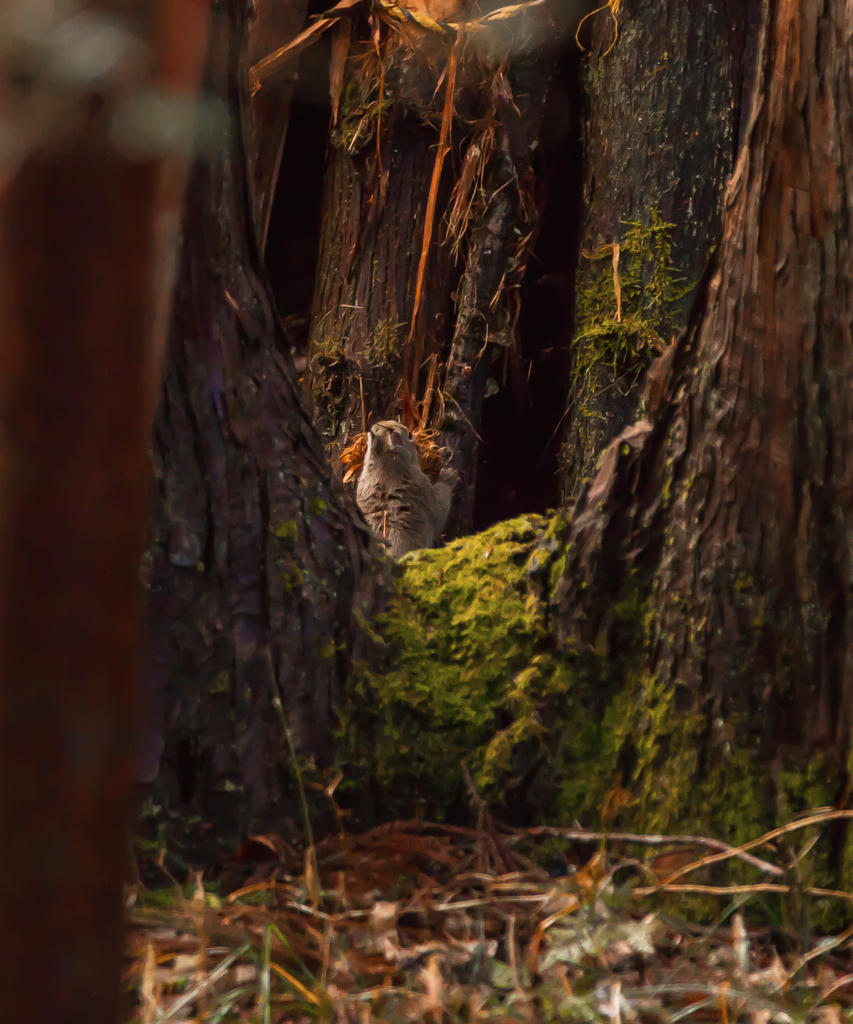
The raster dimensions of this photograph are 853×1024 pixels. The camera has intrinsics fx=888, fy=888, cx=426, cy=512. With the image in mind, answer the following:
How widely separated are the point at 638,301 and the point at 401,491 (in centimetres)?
144

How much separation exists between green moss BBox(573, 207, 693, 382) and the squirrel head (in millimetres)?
948

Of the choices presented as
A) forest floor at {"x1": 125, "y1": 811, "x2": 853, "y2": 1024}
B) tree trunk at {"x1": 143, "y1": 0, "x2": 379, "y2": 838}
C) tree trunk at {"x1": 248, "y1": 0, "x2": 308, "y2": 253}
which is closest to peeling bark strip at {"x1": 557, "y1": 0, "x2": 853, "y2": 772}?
forest floor at {"x1": 125, "y1": 811, "x2": 853, "y2": 1024}

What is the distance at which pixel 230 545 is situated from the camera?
1661 mm

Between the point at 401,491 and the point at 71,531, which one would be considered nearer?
the point at 71,531

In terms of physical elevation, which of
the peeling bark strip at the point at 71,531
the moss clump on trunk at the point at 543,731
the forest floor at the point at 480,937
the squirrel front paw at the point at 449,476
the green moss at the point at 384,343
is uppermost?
the green moss at the point at 384,343

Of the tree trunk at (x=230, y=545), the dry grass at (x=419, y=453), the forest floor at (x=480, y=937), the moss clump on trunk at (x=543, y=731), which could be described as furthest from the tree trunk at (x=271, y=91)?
the forest floor at (x=480, y=937)

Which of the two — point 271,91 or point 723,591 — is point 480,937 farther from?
point 271,91

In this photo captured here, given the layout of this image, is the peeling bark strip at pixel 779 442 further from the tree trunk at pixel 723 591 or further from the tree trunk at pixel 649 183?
the tree trunk at pixel 649 183

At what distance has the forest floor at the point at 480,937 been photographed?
1.21 metres

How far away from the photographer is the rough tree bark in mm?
4277

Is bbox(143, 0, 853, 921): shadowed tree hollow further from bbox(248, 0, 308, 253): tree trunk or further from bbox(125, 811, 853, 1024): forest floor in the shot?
bbox(248, 0, 308, 253): tree trunk

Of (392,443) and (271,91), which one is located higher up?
(271,91)

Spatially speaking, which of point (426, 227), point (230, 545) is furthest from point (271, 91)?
point (230, 545)

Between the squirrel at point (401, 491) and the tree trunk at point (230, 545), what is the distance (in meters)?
2.51
